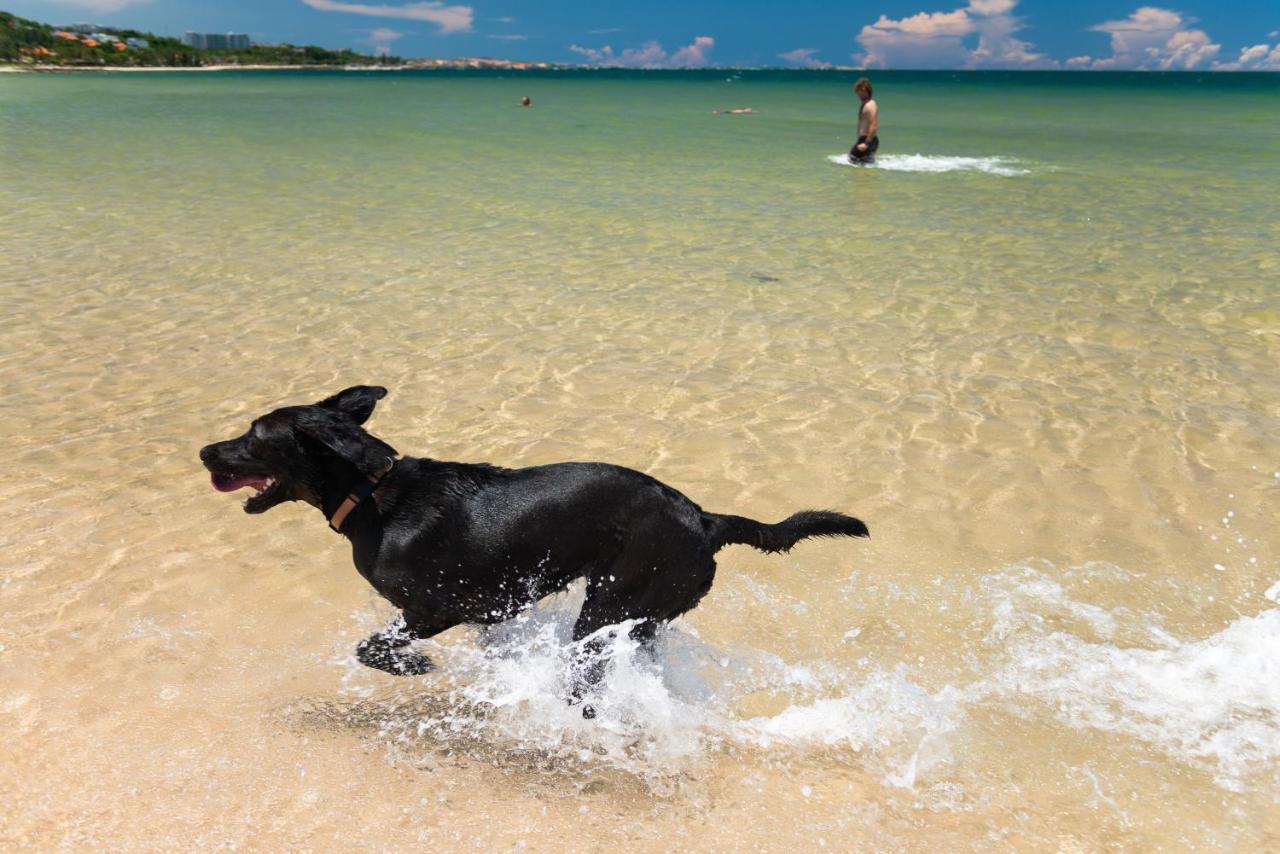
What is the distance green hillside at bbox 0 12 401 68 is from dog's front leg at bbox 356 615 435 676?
11919cm

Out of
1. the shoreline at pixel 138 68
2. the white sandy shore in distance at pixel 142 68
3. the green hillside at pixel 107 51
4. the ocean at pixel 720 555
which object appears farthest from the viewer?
the green hillside at pixel 107 51

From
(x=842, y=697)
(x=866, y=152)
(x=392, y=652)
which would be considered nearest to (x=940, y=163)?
(x=866, y=152)

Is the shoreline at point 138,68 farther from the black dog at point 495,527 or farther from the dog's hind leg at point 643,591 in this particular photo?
the dog's hind leg at point 643,591

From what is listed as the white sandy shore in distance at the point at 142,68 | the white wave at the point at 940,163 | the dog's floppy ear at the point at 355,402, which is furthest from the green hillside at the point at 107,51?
the dog's floppy ear at the point at 355,402

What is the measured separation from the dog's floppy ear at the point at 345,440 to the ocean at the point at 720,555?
111 cm

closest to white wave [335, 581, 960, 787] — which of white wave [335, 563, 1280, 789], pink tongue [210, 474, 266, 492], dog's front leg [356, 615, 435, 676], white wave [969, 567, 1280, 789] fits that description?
white wave [335, 563, 1280, 789]

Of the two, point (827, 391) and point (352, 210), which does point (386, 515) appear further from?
point (352, 210)

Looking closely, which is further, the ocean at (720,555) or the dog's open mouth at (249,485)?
the dog's open mouth at (249,485)

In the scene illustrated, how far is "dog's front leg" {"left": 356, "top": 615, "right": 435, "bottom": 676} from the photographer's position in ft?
13.1

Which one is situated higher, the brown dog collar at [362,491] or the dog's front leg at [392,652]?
the brown dog collar at [362,491]

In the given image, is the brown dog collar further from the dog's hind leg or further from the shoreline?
the shoreline

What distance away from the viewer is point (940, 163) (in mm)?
22859

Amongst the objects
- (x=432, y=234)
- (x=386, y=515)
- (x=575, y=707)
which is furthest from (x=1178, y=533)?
(x=432, y=234)

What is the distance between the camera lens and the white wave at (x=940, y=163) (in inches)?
843
